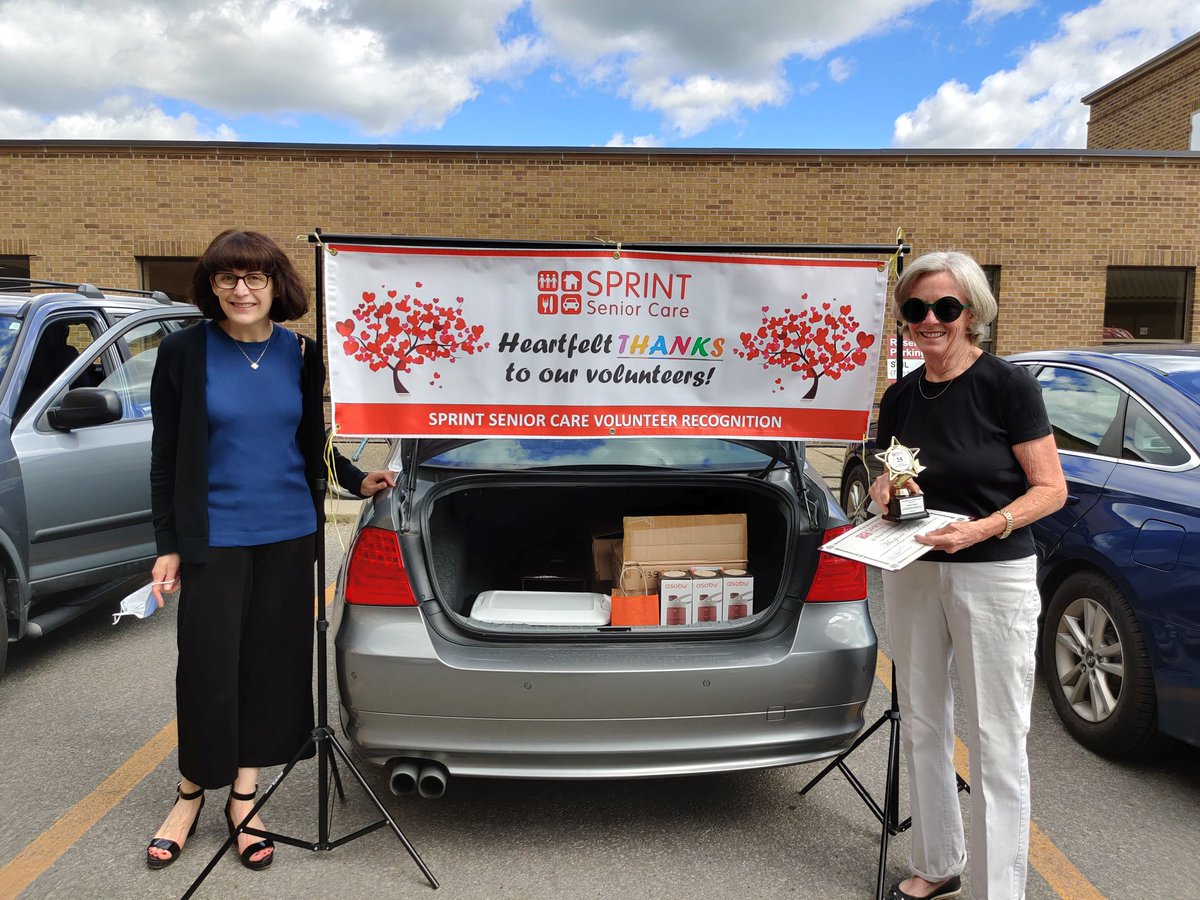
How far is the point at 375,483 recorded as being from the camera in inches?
117

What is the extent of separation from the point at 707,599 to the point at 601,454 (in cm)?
65

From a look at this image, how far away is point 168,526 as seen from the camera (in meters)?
2.69

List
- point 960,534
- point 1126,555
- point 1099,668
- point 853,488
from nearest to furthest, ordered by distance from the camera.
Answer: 1. point 960,534
2. point 1126,555
3. point 1099,668
4. point 853,488

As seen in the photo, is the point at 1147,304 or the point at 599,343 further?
the point at 1147,304

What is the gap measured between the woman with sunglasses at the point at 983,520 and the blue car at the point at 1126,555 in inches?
18.3

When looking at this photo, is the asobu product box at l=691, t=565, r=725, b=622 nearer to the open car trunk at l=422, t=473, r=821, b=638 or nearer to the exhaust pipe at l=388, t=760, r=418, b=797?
the open car trunk at l=422, t=473, r=821, b=638

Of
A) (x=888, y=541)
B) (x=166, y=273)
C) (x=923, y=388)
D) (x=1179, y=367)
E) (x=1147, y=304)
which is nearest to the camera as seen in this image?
(x=888, y=541)

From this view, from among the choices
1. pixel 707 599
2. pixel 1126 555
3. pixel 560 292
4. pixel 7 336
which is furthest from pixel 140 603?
pixel 1126 555

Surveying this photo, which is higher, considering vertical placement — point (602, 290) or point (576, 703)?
point (602, 290)

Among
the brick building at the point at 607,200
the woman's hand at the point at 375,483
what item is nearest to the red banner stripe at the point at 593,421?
the woman's hand at the point at 375,483

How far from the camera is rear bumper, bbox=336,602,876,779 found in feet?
8.70

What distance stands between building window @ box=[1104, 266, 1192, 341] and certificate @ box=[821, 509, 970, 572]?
1385cm

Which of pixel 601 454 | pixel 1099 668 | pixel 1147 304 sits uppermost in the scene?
pixel 1147 304

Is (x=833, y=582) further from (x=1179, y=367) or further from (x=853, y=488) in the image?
(x=853, y=488)
